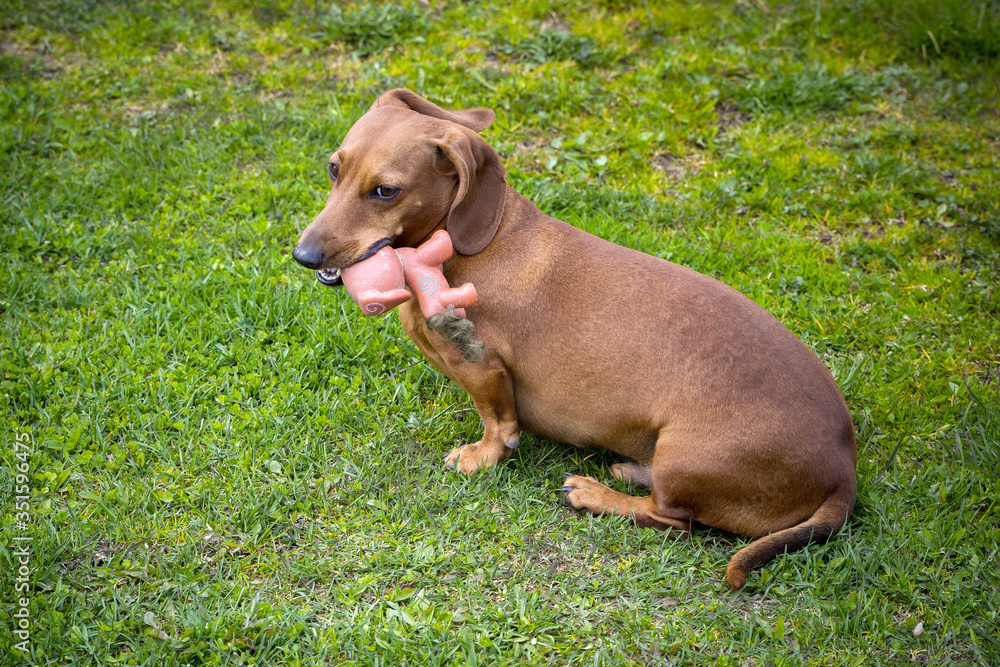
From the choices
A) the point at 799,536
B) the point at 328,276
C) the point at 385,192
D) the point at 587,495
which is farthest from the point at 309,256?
the point at 799,536

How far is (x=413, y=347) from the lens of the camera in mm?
4574

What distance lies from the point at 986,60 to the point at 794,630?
601 centimetres

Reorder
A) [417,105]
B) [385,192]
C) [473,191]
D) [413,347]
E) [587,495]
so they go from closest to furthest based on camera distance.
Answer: [385,192] → [473,191] → [587,495] → [417,105] → [413,347]

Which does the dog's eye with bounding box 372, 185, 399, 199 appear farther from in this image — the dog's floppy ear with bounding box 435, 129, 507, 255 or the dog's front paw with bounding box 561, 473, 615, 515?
the dog's front paw with bounding box 561, 473, 615, 515

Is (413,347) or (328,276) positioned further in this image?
(413,347)

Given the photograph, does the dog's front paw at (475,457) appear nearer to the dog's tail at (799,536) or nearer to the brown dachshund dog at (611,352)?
the brown dachshund dog at (611,352)

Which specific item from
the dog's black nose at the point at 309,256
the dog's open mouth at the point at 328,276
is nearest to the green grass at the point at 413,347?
the dog's open mouth at the point at 328,276

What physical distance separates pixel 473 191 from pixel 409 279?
51 cm

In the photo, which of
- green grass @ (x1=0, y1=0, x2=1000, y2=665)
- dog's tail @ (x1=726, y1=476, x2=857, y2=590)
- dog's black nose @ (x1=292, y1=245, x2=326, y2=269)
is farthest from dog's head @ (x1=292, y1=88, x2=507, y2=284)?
dog's tail @ (x1=726, y1=476, x2=857, y2=590)

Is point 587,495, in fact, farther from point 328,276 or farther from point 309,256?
point 309,256

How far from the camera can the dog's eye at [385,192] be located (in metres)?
3.35

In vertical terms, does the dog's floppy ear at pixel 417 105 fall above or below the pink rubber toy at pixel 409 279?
above

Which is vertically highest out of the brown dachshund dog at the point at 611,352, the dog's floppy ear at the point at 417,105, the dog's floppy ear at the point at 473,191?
the dog's floppy ear at the point at 417,105

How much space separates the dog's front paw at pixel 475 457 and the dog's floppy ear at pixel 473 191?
1024mm
